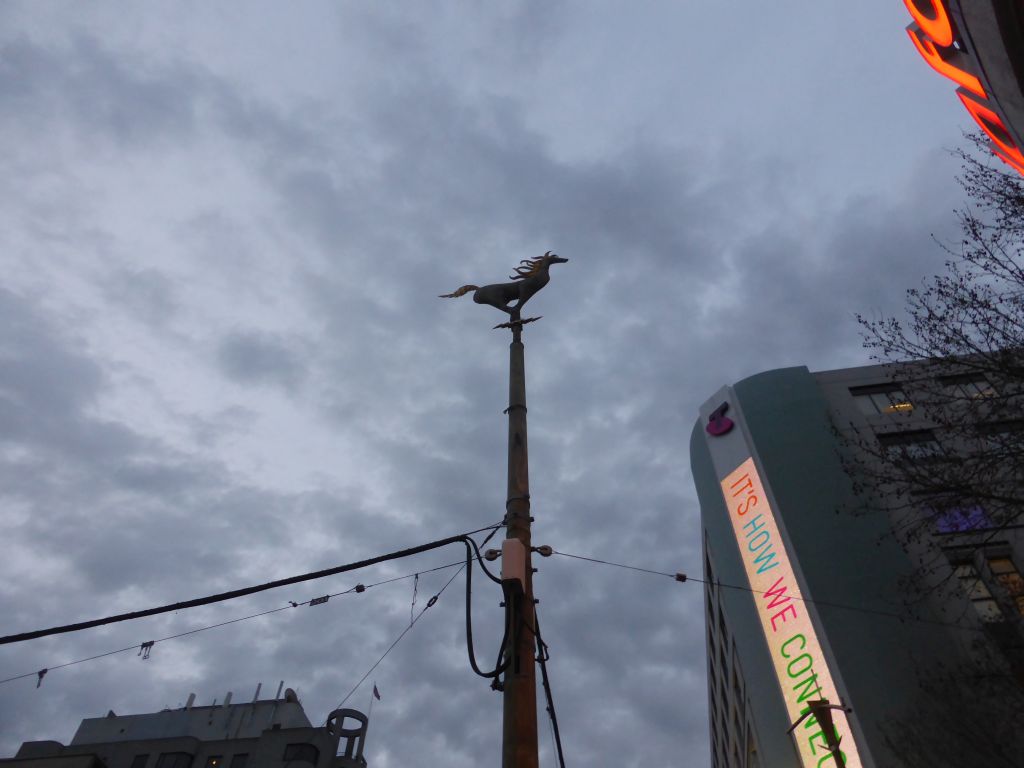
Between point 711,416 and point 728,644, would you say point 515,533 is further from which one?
point 728,644

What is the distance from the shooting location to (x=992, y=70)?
1313 centimetres

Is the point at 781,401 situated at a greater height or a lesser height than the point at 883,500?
greater

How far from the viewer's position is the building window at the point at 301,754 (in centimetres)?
4775

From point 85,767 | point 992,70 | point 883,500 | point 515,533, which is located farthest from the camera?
point 85,767

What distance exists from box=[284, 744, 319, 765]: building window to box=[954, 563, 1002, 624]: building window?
4359 centimetres

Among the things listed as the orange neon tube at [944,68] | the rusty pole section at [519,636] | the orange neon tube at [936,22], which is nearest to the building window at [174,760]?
the rusty pole section at [519,636]

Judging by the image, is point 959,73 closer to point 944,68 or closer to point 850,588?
point 944,68

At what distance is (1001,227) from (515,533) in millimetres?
13899

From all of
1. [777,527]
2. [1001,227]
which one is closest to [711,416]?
[777,527]

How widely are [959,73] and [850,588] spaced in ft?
64.6

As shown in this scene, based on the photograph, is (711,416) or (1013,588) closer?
(1013,588)

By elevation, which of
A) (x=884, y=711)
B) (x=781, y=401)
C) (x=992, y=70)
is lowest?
(x=884, y=711)

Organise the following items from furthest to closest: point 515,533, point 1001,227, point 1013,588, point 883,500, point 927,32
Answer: point 883,500 → point 1013,588 → point 927,32 → point 1001,227 → point 515,533

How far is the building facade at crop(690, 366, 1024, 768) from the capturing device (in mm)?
22719
